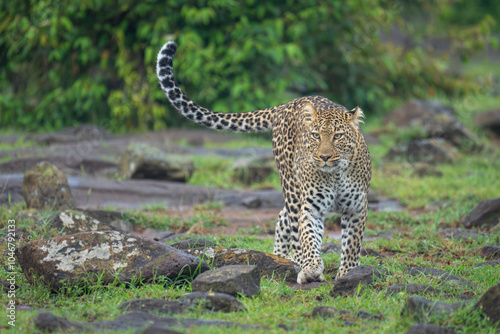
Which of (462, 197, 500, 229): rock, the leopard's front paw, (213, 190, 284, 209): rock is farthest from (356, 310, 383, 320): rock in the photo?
(213, 190, 284, 209): rock

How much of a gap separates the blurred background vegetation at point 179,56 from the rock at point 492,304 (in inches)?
448

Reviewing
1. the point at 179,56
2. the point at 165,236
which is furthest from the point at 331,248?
the point at 179,56

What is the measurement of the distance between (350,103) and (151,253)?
13.6 metres

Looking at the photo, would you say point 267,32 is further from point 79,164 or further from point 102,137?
point 79,164

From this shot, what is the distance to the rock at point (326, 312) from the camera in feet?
16.9

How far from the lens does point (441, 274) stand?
6.41 m

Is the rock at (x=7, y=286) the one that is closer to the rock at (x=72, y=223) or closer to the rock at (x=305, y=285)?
the rock at (x=72, y=223)

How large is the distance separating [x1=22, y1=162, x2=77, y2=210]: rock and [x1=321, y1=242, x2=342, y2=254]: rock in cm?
337

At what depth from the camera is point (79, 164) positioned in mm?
12391

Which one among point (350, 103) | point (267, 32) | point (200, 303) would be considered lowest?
point (200, 303)

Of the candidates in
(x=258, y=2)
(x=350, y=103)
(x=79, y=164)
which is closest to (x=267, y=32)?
(x=258, y=2)

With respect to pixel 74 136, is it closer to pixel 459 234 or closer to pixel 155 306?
pixel 459 234

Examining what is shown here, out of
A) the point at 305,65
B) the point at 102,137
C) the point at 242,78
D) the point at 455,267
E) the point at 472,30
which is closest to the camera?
the point at 455,267

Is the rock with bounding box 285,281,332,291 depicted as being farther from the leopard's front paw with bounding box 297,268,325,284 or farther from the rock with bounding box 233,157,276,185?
the rock with bounding box 233,157,276,185
